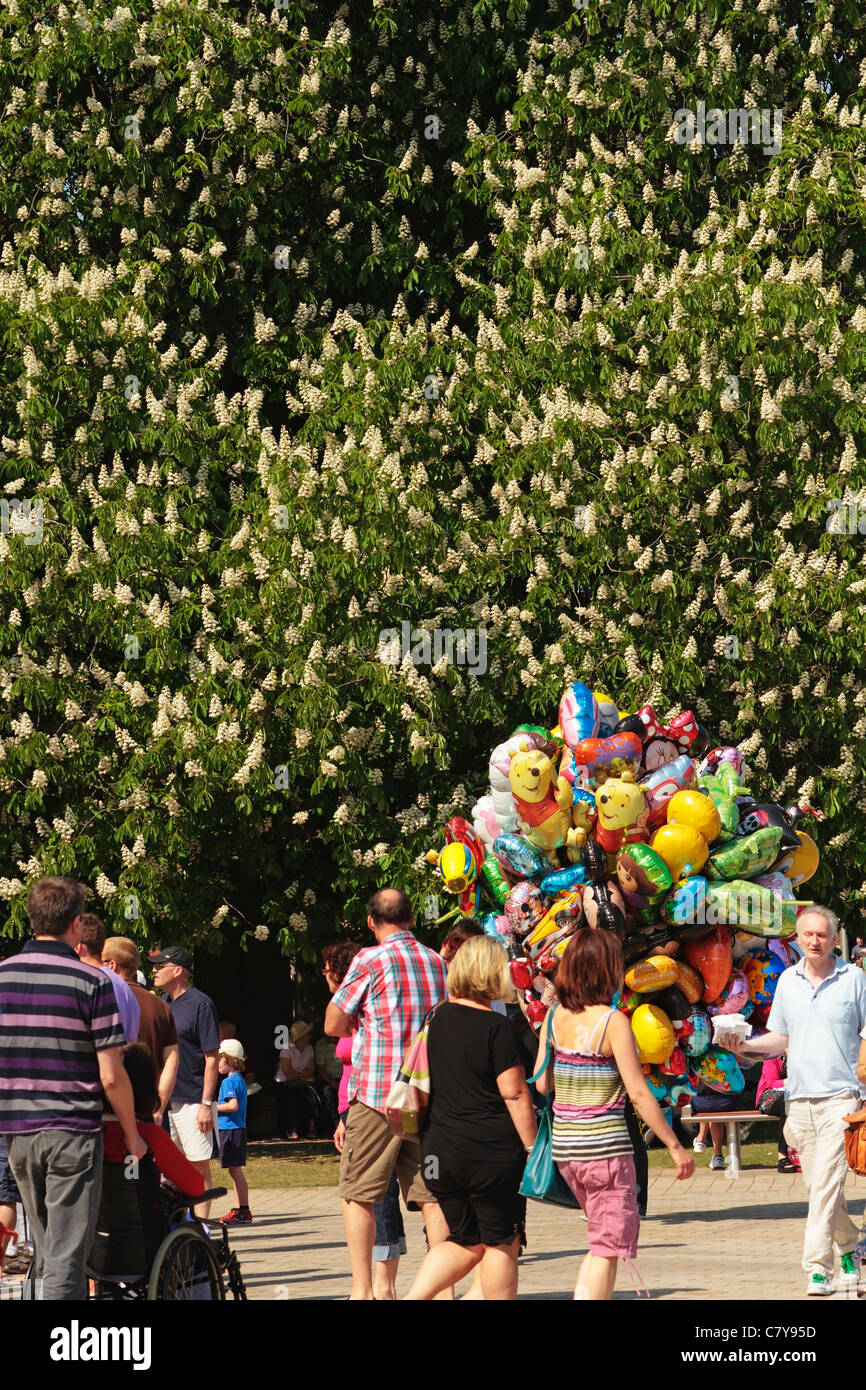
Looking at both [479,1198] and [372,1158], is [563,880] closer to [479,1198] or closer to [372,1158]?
[372,1158]

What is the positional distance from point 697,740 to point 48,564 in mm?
6653

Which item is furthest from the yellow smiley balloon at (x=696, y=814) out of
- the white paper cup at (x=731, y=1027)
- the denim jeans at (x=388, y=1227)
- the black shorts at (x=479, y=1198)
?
the black shorts at (x=479, y=1198)

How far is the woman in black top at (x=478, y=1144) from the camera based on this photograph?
8219 millimetres

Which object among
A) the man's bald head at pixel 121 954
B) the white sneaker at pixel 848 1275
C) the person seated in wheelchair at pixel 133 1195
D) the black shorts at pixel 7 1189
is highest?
the man's bald head at pixel 121 954

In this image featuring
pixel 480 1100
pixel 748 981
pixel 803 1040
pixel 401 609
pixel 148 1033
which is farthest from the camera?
pixel 401 609

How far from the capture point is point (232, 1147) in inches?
569

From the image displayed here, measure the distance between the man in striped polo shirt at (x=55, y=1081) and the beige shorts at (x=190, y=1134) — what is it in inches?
162

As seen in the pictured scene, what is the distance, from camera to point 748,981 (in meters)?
15.9

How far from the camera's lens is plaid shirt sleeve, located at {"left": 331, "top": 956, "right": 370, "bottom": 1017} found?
988 centimetres

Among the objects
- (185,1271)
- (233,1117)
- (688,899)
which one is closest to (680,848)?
(688,899)

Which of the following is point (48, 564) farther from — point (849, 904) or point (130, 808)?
point (849, 904)

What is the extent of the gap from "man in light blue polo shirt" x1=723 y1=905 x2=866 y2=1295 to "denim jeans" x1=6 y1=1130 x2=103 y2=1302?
13.5 feet

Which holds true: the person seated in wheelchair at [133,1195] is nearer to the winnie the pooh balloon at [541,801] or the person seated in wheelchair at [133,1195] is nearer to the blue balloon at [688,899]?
the winnie the pooh balloon at [541,801]

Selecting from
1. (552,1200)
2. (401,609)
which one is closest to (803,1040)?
(552,1200)
